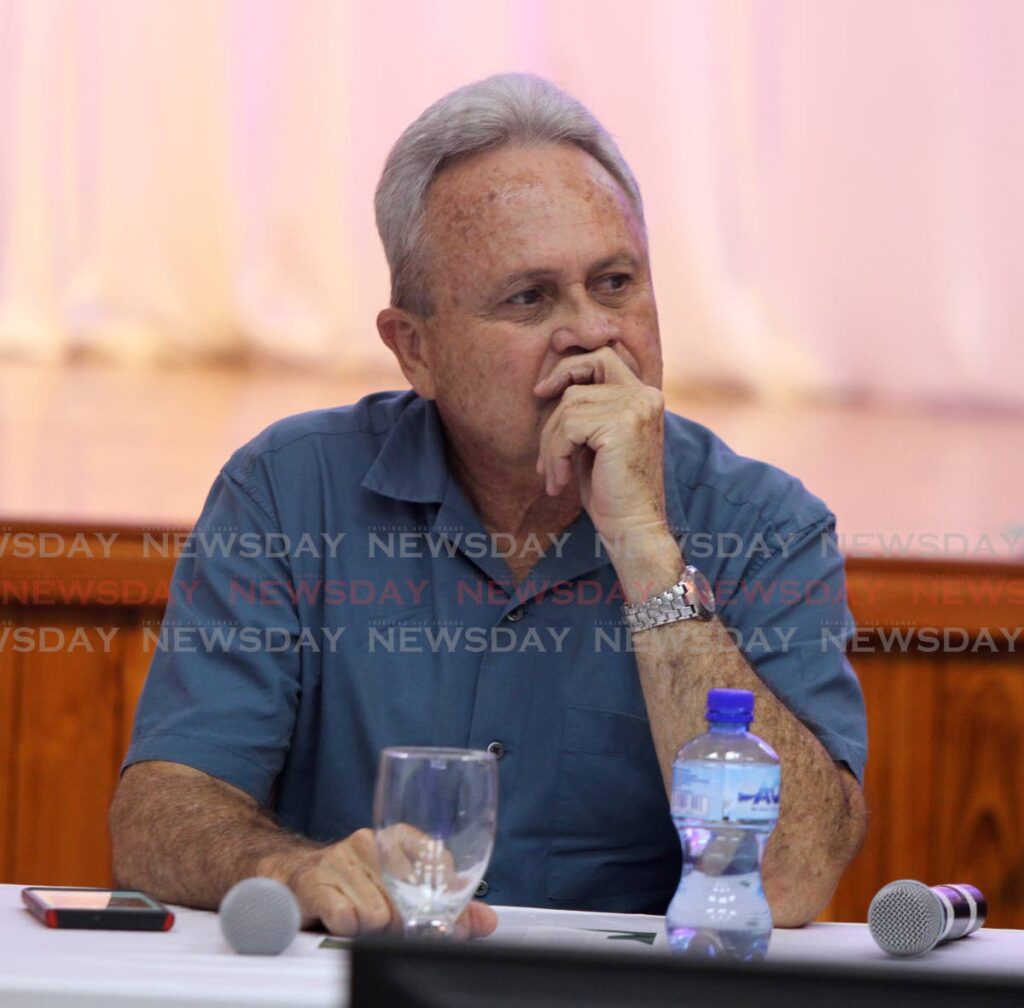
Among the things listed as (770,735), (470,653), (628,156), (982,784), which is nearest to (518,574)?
(470,653)

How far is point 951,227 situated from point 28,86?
1.70 metres

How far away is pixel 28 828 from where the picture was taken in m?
1.91

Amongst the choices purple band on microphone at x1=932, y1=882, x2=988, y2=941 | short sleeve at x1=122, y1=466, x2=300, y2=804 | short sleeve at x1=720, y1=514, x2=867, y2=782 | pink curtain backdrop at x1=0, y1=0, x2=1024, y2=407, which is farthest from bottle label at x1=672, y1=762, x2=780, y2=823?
pink curtain backdrop at x1=0, y1=0, x2=1024, y2=407

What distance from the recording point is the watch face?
4.34 ft

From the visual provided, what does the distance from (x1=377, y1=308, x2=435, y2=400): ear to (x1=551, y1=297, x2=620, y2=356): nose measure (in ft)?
0.60

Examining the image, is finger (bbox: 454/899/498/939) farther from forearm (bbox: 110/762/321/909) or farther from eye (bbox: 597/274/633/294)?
eye (bbox: 597/274/633/294)

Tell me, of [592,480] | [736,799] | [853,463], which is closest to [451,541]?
[592,480]

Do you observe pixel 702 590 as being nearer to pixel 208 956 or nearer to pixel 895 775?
pixel 208 956

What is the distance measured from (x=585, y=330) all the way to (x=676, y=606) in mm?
289

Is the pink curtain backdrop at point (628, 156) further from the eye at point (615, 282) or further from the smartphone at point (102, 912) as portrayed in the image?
the smartphone at point (102, 912)

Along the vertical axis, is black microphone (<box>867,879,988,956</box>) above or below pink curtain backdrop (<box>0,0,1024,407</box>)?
below

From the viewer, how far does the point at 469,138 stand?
58.9 inches

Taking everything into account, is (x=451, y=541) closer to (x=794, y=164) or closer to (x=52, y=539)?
(x=52, y=539)

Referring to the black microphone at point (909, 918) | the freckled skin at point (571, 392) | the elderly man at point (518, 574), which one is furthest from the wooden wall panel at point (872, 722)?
the black microphone at point (909, 918)
